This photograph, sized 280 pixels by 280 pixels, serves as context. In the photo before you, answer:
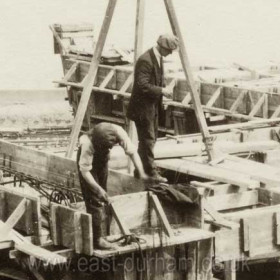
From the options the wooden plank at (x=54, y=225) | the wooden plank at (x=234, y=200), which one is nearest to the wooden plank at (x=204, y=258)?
the wooden plank at (x=234, y=200)

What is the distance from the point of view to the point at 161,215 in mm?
11766

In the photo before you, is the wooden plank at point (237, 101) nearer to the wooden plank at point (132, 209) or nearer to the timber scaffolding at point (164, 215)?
the timber scaffolding at point (164, 215)

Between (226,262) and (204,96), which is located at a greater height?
(204,96)

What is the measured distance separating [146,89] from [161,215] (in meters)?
2.37

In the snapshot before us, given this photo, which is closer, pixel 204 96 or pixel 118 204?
pixel 118 204

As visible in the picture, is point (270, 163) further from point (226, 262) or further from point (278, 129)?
point (226, 262)

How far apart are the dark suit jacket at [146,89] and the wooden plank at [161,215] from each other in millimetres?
1931

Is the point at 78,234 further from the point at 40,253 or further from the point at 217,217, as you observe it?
the point at 217,217

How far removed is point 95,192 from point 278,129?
7.19 metres

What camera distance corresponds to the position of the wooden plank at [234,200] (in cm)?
1344

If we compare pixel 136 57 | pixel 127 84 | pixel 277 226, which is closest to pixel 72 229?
pixel 277 226

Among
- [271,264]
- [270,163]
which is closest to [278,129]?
[270,163]

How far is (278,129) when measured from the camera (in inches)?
701

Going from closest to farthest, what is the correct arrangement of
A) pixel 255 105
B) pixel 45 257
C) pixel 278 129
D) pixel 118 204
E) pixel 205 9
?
pixel 45 257, pixel 118 204, pixel 278 129, pixel 255 105, pixel 205 9
